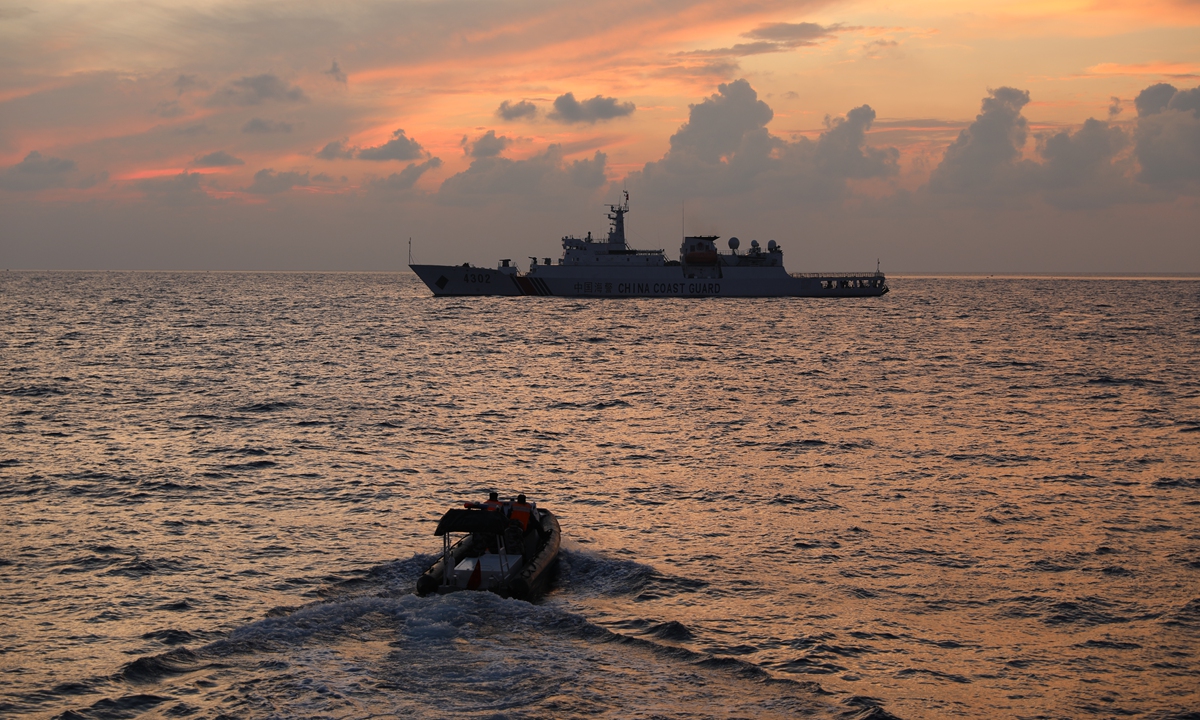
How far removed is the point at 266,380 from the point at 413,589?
33.4 meters

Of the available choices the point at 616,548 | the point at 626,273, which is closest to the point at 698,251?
the point at 626,273

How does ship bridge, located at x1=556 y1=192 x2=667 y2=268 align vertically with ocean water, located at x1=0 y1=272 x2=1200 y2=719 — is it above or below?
above

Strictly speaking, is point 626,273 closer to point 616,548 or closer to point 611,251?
point 611,251

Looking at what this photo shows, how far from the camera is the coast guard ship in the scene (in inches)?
4390

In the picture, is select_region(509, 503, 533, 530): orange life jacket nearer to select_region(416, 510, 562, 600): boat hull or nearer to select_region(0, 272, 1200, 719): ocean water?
select_region(416, 510, 562, 600): boat hull

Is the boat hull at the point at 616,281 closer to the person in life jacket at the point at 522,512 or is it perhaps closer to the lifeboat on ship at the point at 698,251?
the lifeboat on ship at the point at 698,251

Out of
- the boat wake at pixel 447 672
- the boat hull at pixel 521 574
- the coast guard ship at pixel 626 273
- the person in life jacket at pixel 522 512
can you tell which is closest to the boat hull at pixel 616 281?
the coast guard ship at pixel 626 273

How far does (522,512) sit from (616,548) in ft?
7.94

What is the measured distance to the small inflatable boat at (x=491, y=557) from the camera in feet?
51.4

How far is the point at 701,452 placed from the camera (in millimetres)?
28688

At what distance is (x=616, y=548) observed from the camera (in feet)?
61.9

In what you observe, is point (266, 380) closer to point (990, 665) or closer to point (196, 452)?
point (196, 452)

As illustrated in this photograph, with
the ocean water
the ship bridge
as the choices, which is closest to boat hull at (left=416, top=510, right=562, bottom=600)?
the ocean water

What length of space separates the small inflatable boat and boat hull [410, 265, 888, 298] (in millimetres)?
95669
